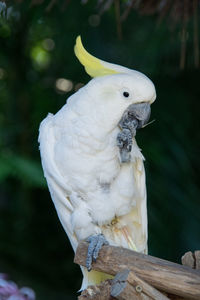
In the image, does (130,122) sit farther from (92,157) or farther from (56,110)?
(56,110)

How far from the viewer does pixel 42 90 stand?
A: 385 centimetres

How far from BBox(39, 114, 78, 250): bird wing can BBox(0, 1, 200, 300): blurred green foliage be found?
1.14 meters

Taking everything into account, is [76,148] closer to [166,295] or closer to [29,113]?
[166,295]

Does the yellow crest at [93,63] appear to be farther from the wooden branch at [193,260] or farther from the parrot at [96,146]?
the wooden branch at [193,260]

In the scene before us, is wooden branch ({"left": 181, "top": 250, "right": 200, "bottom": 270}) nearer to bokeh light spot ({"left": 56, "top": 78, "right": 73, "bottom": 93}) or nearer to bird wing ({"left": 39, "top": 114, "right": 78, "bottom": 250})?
bird wing ({"left": 39, "top": 114, "right": 78, "bottom": 250})

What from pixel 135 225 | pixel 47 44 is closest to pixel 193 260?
pixel 135 225

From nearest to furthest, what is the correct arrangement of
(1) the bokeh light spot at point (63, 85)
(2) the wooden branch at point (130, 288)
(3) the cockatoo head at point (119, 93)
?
1. (2) the wooden branch at point (130, 288)
2. (3) the cockatoo head at point (119, 93)
3. (1) the bokeh light spot at point (63, 85)

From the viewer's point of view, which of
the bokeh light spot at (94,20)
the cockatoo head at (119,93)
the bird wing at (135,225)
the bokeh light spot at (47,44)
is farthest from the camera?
the bokeh light spot at (47,44)

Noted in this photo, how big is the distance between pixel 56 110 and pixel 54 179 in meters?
1.69

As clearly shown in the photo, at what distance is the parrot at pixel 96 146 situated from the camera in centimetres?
187

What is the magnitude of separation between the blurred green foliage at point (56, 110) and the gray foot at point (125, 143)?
4.13 ft

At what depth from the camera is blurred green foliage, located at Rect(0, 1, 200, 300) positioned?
336cm

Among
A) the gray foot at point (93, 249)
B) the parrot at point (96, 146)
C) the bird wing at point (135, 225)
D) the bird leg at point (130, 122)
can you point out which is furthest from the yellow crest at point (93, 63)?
the gray foot at point (93, 249)

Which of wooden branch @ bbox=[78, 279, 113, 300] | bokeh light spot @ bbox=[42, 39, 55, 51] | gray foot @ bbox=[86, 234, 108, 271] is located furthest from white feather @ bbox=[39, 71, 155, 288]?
bokeh light spot @ bbox=[42, 39, 55, 51]
